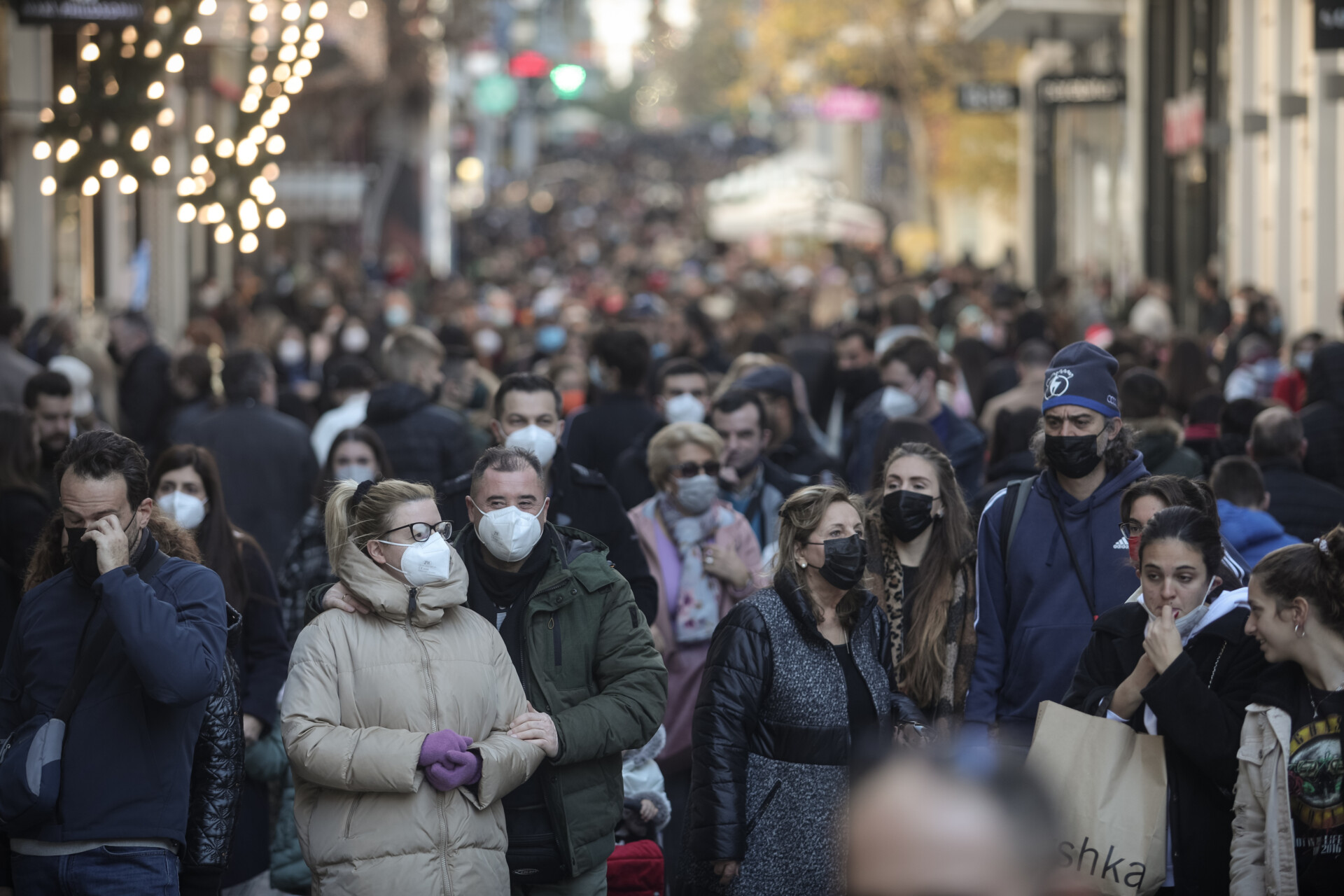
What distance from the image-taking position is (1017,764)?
2.39 m

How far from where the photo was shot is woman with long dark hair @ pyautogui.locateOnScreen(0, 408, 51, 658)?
23.3 ft

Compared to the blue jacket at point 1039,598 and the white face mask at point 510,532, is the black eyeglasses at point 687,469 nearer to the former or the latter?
the blue jacket at point 1039,598

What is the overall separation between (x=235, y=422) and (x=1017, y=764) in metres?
7.21

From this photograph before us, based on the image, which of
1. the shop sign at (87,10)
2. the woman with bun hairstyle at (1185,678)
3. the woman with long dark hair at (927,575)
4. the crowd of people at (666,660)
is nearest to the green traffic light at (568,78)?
the shop sign at (87,10)

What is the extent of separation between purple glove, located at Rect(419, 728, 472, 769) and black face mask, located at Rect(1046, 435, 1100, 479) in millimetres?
2241

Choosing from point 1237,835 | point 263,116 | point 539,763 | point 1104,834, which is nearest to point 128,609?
point 539,763

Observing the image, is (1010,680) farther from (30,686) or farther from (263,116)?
(263,116)

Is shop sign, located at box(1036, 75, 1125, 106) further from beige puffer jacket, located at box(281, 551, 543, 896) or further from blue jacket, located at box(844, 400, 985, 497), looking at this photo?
beige puffer jacket, located at box(281, 551, 543, 896)

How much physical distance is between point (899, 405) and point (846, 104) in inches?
1252

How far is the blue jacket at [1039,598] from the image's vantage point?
5465 millimetres

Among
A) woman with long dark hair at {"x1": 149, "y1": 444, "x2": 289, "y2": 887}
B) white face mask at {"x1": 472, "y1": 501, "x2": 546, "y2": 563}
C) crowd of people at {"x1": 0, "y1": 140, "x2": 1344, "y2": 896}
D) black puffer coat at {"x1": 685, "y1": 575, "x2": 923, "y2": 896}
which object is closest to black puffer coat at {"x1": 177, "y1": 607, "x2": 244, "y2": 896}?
crowd of people at {"x1": 0, "y1": 140, "x2": 1344, "y2": 896}

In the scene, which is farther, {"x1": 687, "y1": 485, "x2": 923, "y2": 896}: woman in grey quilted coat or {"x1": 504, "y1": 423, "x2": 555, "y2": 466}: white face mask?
{"x1": 504, "y1": 423, "x2": 555, "y2": 466}: white face mask

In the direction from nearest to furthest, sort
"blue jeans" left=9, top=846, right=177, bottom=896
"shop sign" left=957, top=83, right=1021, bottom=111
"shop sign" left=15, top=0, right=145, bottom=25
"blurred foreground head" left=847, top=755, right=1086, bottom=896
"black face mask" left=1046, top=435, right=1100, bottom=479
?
1. "blurred foreground head" left=847, top=755, right=1086, bottom=896
2. "blue jeans" left=9, top=846, right=177, bottom=896
3. "black face mask" left=1046, top=435, right=1100, bottom=479
4. "shop sign" left=15, top=0, right=145, bottom=25
5. "shop sign" left=957, top=83, right=1021, bottom=111

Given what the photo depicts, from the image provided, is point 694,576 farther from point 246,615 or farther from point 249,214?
point 249,214
